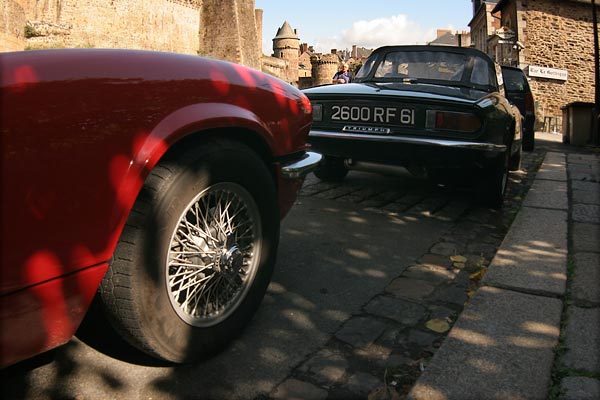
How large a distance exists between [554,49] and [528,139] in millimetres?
15488

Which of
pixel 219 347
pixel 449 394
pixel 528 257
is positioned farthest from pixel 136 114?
pixel 528 257

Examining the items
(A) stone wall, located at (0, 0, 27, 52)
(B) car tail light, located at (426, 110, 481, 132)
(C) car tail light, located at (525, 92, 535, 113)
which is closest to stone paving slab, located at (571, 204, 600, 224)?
(B) car tail light, located at (426, 110, 481, 132)

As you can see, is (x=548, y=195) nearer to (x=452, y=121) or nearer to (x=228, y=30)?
(x=452, y=121)

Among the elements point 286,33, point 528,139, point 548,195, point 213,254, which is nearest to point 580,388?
point 213,254

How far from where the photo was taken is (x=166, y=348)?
6.46ft

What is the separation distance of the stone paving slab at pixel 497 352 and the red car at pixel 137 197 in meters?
0.93

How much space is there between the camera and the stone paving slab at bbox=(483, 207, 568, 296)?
122 inches

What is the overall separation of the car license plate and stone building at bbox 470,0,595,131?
21237 mm

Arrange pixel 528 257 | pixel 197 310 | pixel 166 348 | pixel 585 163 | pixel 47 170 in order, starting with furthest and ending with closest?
1. pixel 585 163
2. pixel 528 257
3. pixel 197 310
4. pixel 166 348
5. pixel 47 170

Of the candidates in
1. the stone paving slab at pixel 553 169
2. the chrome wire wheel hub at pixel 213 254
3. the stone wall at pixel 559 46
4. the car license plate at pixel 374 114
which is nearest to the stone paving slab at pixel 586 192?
the stone paving slab at pixel 553 169

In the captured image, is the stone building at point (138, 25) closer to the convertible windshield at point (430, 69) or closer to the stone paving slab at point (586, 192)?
the convertible windshield at point (430, 69)

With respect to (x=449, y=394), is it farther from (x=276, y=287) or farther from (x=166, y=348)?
(x=276, y=287)

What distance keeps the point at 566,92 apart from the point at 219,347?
25862mm

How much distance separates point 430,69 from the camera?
5629 millimetres
